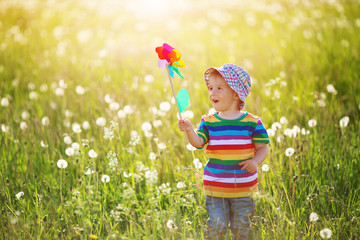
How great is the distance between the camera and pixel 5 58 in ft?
21.3

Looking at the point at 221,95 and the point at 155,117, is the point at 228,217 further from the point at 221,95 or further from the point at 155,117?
the point at 155,117

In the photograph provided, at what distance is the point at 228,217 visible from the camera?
2.38m

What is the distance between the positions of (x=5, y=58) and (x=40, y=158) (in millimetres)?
3880

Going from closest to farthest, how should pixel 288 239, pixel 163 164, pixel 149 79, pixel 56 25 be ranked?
1. pixel 288 239
2. pixel 163 164
3. pixel 149 79
4. pixel 56 25

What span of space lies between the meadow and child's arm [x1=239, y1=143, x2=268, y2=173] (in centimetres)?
9

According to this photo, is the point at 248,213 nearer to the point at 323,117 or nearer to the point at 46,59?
the point at 323,117

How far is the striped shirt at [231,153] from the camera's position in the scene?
2.33 m

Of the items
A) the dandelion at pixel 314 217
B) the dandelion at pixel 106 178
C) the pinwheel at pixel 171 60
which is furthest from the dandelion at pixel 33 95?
the dandelion at pixel 314 217

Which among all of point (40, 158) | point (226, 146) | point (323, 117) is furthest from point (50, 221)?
point (323, 117)

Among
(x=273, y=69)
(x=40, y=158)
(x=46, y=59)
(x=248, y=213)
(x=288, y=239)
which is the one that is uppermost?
(x=46, y=59)

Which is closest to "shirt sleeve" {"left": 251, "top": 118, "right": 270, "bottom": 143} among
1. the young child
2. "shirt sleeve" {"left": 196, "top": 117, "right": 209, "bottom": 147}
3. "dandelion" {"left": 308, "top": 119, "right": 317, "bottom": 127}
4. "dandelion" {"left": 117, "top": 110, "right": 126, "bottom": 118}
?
the young child

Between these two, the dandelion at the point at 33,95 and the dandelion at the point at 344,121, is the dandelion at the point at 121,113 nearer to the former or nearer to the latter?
the dandelion at the point at 33,95

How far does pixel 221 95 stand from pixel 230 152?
0.35 metres

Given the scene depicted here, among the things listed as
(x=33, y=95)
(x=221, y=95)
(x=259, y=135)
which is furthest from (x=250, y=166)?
(x=33, y=95)
